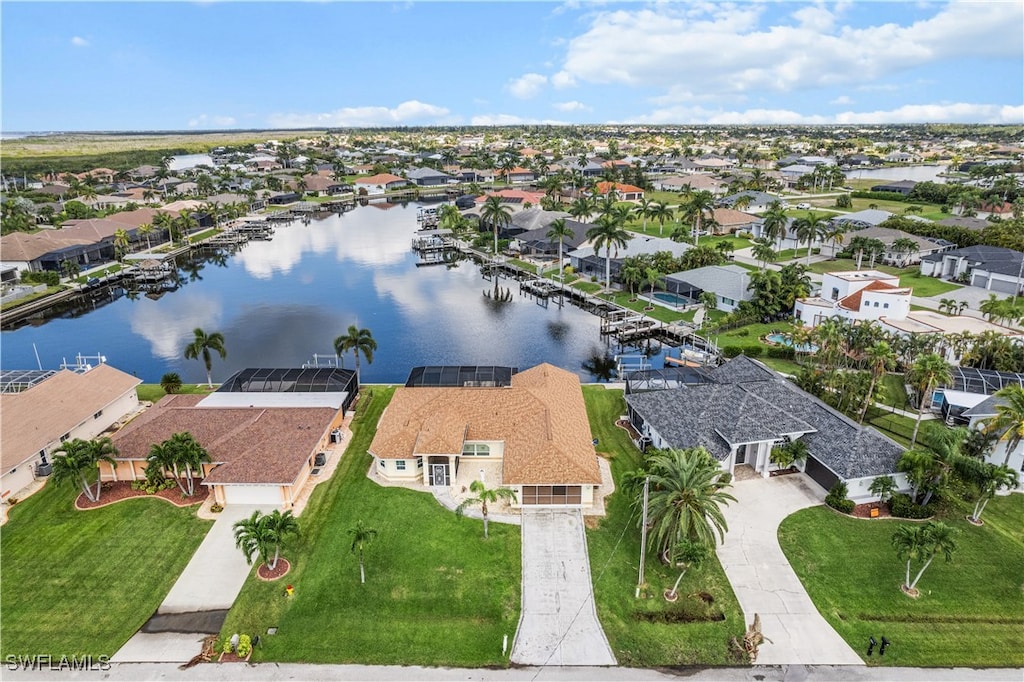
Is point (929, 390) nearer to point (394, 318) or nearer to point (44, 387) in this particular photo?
point (394, 318)

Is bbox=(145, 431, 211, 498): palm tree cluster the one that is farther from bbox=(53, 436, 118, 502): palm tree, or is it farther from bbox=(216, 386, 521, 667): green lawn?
bbox=(216, 386, 521, 667): green lawn

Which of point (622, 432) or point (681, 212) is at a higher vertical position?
point (681, 212)

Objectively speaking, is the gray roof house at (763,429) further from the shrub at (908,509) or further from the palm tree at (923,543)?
the palm tree at (923,543)

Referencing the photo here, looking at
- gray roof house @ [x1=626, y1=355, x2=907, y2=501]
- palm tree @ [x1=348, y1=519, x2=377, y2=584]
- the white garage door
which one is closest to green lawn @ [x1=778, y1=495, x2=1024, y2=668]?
gray roof house @ [x1=626, y1=355, x2=907, y2=501]

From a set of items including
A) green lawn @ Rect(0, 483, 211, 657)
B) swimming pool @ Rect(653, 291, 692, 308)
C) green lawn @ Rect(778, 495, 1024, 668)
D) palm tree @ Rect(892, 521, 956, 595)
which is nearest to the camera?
green lawn @ Rect(778, 495, 1024, 668)

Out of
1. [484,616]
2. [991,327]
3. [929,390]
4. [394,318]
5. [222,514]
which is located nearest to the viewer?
[484,616]

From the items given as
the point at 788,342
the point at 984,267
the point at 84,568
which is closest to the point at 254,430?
the point at 84,568

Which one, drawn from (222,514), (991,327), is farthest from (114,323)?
(991,327)
